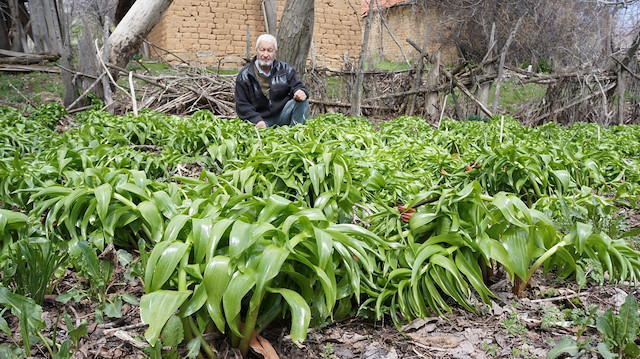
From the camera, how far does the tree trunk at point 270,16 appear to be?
554 inches

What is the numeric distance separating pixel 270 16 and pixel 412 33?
12626mm

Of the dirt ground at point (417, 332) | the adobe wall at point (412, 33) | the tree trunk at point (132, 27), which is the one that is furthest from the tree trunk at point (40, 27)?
the dirt ground at point (417, 332)

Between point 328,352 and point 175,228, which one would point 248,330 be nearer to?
point 328,352

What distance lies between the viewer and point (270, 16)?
14.2 meters

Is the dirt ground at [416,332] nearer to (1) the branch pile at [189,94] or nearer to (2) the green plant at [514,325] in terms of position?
(2) the green plant at [514,325]

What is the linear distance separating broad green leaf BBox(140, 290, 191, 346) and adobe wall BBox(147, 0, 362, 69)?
40.7 feet

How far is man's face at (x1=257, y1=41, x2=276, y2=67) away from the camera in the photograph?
594cm

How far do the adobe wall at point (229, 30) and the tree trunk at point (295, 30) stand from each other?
4.86 m

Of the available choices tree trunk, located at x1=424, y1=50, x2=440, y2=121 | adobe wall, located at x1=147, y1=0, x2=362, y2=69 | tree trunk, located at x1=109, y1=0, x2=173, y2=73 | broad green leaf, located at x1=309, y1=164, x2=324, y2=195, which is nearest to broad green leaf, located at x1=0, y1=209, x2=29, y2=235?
broad green leaf, located at x1=309, y1=164, x2=324, y2=195

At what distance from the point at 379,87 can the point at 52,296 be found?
9904 mm

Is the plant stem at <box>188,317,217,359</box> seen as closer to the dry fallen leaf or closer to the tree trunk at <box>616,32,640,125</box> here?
the dry fallen leaf

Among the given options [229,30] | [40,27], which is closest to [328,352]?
[229,30]

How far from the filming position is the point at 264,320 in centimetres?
173

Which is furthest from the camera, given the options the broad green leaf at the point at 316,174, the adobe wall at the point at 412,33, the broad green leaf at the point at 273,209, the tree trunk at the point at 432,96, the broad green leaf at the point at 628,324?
the adobe wall at the point at 412,33
